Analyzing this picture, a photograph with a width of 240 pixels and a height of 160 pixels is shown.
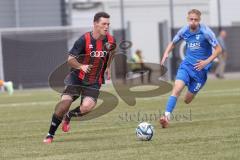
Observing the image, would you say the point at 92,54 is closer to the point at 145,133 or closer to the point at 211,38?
the point at 145,133

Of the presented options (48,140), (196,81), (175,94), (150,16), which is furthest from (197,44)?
(150,16)

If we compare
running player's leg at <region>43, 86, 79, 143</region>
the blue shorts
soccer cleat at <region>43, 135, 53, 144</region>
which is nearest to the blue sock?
the blue shorts

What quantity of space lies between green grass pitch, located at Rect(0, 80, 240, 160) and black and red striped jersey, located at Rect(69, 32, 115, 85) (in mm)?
964

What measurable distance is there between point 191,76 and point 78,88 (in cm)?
289

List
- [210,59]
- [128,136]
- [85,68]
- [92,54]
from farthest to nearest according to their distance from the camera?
[210,59] → [128,136] → [92,54] → [85,68]

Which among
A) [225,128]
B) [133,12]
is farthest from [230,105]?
[133,12]

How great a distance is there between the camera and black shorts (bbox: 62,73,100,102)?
11.8 m

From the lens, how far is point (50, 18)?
40438 millimetres

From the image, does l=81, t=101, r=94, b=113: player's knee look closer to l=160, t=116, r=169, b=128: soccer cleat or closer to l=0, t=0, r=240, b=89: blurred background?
l=160, t=116, r=169, b=128: soccer cleat

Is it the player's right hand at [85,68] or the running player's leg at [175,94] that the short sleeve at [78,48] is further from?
the running player's leg at [175,94]

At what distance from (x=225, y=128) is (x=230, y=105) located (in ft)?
19.2

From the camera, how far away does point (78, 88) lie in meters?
11.9

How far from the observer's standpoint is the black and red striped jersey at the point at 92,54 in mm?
11734

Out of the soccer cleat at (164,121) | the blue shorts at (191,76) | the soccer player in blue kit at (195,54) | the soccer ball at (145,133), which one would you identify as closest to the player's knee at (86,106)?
the soccer ball at (145,133)
